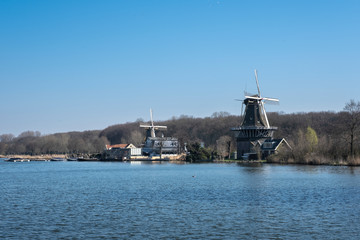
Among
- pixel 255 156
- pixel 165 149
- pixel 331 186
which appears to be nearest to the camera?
pixel 331 186

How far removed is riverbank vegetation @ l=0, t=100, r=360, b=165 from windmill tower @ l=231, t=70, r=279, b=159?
497 centimetres

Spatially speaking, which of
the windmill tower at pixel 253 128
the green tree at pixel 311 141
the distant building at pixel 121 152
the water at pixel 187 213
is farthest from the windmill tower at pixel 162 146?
the water at pixel 187 213

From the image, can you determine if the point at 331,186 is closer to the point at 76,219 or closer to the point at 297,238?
the point at 297,238

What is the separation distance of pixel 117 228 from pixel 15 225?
4626 mm

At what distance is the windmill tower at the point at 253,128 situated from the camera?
73562 mm

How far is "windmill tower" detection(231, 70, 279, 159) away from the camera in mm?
73562

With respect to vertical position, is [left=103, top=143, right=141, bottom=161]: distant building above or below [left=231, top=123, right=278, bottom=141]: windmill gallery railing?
below

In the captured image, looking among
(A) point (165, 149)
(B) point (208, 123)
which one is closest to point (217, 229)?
(A) point (165, 149)

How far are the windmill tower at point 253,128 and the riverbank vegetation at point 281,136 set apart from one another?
4972 mm

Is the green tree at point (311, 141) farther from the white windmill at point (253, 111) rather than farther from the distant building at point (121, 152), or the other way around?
the distant building at point (121, 152)

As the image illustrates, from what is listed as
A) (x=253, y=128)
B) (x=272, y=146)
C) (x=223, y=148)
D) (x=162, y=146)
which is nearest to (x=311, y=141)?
(x=272, y=146)

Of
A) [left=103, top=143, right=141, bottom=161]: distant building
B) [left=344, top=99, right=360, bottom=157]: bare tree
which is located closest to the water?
[left=344, top=99, right=360, bottom=157]: bare tree

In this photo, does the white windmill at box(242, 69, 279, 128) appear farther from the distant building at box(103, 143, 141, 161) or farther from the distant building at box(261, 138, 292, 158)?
the distant building at box(103, 143, 141, 161)

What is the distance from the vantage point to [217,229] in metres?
17.3
